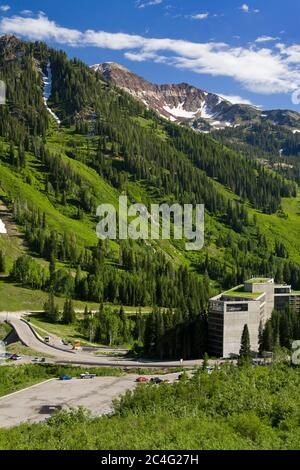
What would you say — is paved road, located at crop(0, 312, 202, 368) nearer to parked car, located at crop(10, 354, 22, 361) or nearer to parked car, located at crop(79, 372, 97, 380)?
parked car, located at crop(10, 354, 22, 361)

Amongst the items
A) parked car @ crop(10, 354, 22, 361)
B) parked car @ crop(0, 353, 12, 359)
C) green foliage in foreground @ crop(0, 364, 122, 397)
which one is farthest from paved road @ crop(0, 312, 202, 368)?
parked car @ crop(0, 353, 12, 359)

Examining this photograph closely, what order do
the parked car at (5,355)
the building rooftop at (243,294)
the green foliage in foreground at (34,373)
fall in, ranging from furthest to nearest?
1. the building rooftop at (243,294)
2. the parked car at (5,355)
3. the green foliage in foreground at (34,373)

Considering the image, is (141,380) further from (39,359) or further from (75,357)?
(39,359)

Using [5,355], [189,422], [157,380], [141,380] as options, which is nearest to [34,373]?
[5,355]

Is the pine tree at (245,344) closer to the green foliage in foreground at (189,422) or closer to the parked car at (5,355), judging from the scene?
the green foliage in foreground at (189,422)

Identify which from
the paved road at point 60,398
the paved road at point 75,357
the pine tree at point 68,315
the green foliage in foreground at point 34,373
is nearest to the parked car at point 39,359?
the paved road at point 75,357
